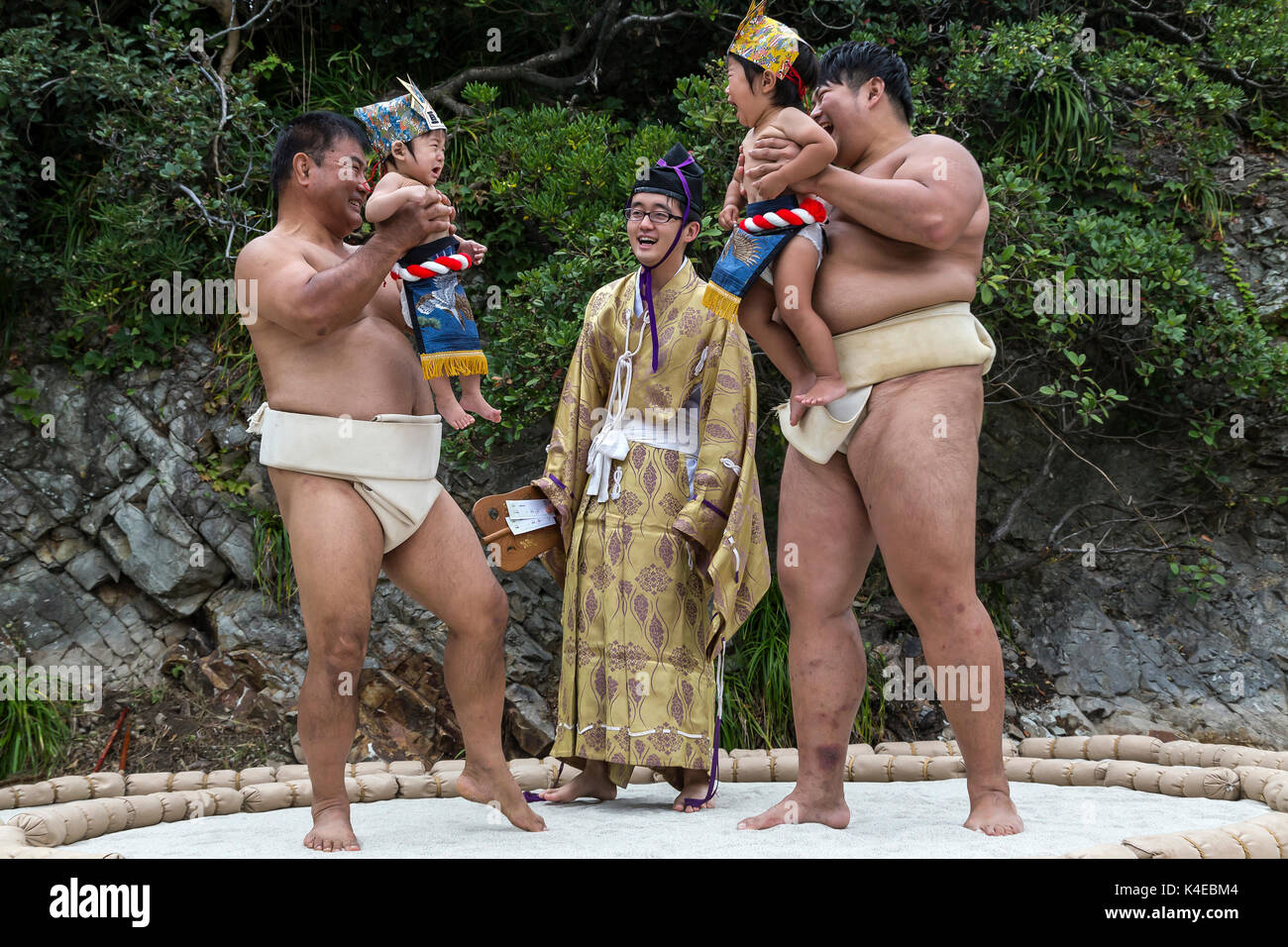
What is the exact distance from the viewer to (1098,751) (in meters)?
4.37

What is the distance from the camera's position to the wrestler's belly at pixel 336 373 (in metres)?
2.96

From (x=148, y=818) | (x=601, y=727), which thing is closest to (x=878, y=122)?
(x=601, y=727)

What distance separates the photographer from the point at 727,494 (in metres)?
3.66

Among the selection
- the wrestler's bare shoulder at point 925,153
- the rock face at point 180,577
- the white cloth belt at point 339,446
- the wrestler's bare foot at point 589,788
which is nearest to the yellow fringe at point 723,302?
the wrestler's bare shoulder at point 925,153

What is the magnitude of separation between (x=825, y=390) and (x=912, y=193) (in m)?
0.53

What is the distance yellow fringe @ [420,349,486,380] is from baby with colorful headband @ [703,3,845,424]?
656 millimetres

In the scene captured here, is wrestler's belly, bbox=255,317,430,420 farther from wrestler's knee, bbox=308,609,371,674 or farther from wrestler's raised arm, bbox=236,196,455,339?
wrestler's knee, bbox=308,609,371,674

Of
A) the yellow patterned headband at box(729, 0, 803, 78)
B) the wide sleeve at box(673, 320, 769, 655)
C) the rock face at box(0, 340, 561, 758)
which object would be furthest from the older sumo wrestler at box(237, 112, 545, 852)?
the rock face at box(0, 340, 561, 758)

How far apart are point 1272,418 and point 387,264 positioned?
15.2ft

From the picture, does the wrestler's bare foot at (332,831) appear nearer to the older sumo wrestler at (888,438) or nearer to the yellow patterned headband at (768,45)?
the older sumo wrestler at (888,438)

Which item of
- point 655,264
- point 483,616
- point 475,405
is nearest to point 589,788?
point 483,616

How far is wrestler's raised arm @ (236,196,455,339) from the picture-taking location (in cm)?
279

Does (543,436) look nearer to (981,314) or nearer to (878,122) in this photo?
(981,314)

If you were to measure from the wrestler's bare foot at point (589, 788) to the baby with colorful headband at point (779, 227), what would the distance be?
143cm
